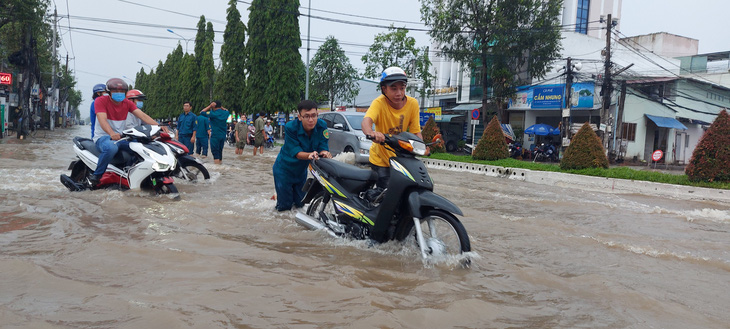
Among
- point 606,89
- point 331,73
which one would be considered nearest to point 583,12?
point 331,73

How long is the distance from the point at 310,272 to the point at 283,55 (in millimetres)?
27645

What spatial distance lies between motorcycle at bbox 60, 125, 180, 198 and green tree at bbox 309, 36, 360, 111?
37.3 metres

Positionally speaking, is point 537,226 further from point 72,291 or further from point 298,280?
point 72,291

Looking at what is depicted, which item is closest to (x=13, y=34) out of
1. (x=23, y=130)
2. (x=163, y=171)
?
(x=23, y=130)

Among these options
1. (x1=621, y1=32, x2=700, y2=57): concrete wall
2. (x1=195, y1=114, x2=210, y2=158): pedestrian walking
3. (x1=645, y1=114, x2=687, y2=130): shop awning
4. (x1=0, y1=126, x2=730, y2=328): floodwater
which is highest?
(x1=621, y1=32, x2=700, y2=57): concrete wall

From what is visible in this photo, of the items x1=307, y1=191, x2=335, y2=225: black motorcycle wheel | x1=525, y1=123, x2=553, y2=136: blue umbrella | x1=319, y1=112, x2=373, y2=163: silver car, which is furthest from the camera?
x1=525, y1=123, x2=553, y2=136: blue umbrella

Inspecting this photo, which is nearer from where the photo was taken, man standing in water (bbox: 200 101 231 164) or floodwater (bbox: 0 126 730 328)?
floodwater (bbox: 0 126 730 328)

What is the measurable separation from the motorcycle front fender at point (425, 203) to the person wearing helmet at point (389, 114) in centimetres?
68

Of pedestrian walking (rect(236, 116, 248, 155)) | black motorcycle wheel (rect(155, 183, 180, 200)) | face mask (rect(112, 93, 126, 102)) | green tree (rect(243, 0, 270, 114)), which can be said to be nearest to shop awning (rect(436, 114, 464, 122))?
green tree (rect(243, 0, 270, 114))

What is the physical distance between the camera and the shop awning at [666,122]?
24.8 metres

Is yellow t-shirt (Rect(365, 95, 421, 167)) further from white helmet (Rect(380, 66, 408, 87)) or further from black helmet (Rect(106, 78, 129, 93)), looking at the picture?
black helmet (Rect(106, 78, 129, 93))

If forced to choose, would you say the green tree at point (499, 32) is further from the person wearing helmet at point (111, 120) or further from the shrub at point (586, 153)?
the person wearing helmet at point (111, 120)

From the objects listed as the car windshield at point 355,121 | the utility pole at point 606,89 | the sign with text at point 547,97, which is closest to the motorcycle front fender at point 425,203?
the car windshield at point 355,121

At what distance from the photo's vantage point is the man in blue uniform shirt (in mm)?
5176
